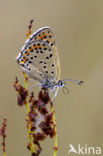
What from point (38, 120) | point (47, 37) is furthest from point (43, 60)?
point (38, 120)

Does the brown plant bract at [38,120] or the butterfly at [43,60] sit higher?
the butterfly at [43,60]

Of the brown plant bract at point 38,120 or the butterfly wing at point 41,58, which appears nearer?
the brown plant bract at point 38,120

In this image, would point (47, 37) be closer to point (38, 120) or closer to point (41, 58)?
point (41, 58)

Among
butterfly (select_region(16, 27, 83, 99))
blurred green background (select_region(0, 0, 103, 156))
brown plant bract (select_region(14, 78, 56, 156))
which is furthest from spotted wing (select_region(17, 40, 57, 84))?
blurred green background (select_region(0, 0, 103, 156))

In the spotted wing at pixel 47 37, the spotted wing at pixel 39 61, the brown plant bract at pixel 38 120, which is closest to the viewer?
the brown plant bract at pixel 38 120

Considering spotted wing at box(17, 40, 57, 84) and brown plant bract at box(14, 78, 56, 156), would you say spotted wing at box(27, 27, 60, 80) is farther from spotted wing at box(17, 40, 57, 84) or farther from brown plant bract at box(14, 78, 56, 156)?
brown plant bract at box(14, 78, 56, 156)

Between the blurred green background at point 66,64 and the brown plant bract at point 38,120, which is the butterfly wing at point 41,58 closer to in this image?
the brown plant bract at point 38,120

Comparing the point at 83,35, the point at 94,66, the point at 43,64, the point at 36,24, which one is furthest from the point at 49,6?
the point at 43,64

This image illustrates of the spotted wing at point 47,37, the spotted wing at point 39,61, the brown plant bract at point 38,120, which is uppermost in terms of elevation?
the spotted wing at point 47,37

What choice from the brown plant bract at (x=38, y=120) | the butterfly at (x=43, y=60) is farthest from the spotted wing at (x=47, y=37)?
the brown plant bract at (x=38, y=120)
